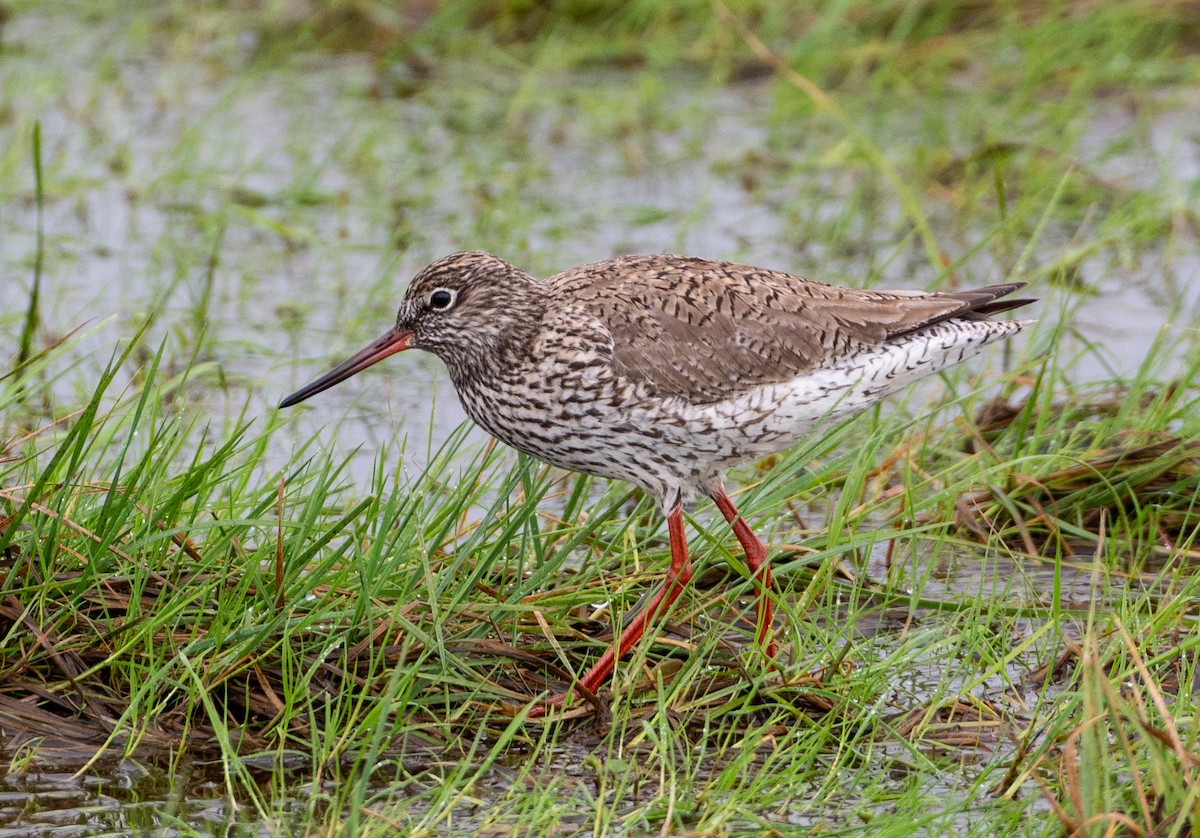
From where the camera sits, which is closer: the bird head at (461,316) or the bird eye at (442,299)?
the bird head at (461,316)

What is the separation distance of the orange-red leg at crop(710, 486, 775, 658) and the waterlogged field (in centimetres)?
7

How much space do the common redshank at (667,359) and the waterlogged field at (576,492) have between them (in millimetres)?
188

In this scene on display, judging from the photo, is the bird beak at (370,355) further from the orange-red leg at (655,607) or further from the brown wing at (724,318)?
the orange-red leg at (655,607)

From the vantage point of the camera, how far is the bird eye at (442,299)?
6.08 m

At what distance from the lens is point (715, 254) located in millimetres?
10273

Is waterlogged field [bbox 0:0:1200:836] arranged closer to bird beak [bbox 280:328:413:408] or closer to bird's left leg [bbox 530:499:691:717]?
bird's left leg [bbox 530:499:691:717]

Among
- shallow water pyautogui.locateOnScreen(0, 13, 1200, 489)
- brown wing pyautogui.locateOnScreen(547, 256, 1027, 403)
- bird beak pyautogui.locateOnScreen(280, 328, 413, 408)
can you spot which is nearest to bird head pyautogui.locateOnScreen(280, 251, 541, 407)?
bird beak pyautogui.locateOnScreen(280, 328, 413, 408)

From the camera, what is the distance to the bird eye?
608 centimetres

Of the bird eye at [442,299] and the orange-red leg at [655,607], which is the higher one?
the bird eye at [442,299]

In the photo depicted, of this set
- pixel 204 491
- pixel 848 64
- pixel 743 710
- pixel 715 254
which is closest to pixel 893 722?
pixel 743 710

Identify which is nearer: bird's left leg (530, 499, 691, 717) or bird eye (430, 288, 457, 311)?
bird's left leg (530, 499, 691, 717)

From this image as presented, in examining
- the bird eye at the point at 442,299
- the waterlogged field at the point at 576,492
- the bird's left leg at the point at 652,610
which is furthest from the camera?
the bird eye at the point at 442,299

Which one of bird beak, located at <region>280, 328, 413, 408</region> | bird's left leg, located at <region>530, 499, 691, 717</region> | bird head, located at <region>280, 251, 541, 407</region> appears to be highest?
bird head, located at <region>280, 251, 541, 407</region>

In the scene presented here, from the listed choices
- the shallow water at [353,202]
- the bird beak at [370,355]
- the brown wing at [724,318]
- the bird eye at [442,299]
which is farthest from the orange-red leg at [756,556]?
the shallow water at [353,202]
